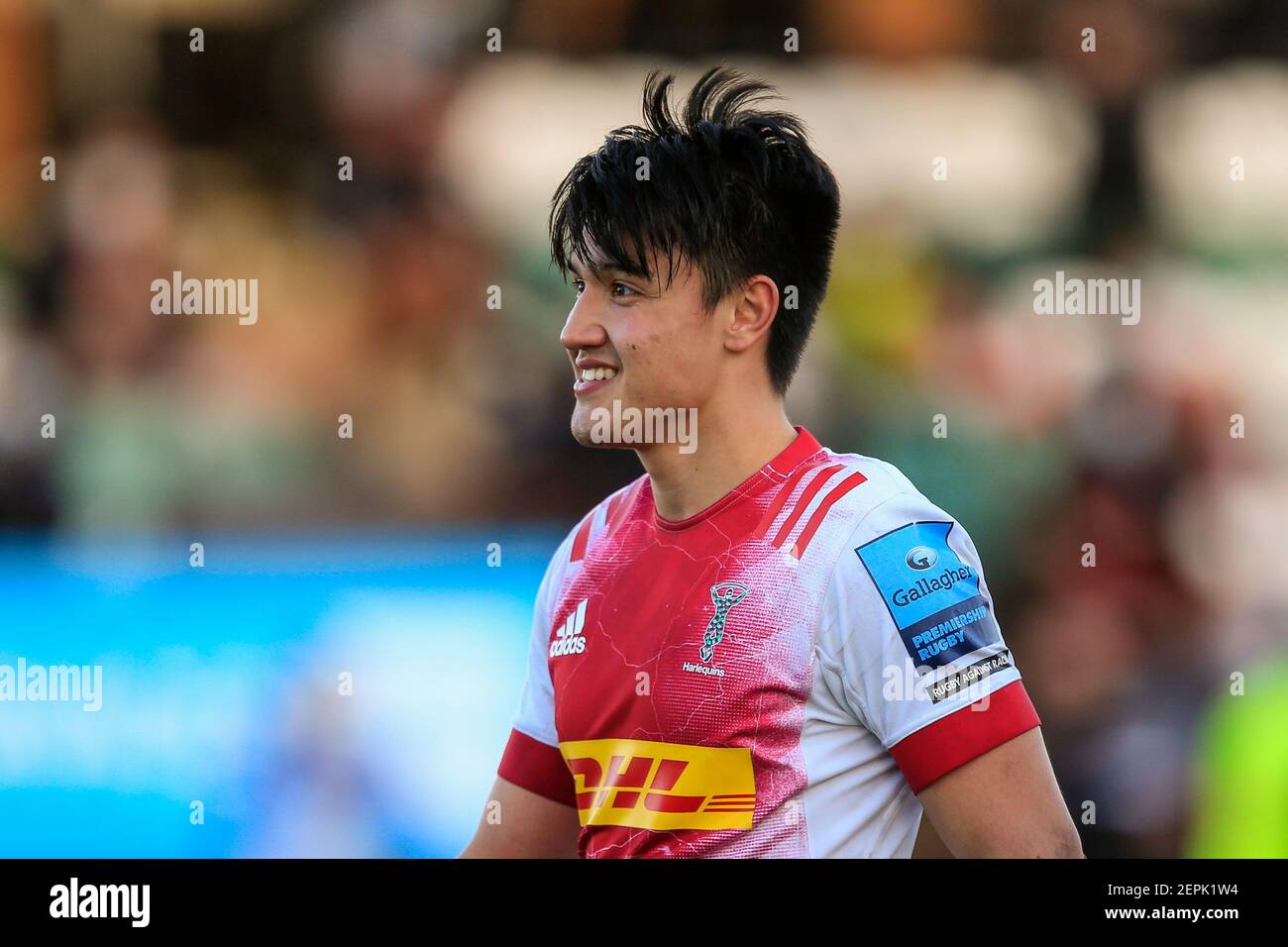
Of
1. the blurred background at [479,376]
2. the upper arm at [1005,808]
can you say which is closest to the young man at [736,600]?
the upper arm at [1005,808]

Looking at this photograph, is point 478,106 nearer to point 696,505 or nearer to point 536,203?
point 536,203

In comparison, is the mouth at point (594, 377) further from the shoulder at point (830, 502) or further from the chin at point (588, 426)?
the shoulder at point (830, 502)

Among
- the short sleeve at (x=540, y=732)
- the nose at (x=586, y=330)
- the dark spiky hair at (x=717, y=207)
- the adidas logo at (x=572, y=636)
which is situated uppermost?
the dark spiky hair at (x=717, y=207)

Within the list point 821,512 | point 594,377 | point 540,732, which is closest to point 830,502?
point 821,512

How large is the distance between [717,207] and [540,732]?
1.02m

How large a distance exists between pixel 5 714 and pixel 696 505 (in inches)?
128

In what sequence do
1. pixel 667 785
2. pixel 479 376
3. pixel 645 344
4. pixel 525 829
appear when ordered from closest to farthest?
pixel 667 785 → pixel 645 344 → pixel 525 829 → pixel 479 376

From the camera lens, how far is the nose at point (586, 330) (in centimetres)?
250

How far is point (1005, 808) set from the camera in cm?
214

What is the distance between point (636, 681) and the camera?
236 centimetres

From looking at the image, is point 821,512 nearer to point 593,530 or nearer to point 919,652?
point 919,652

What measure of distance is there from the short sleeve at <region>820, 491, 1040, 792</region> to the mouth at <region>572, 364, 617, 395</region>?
54cm

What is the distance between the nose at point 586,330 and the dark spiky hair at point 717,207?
0.28ft

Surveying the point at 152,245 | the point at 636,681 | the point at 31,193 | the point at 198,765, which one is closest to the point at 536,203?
the point at 152,245
